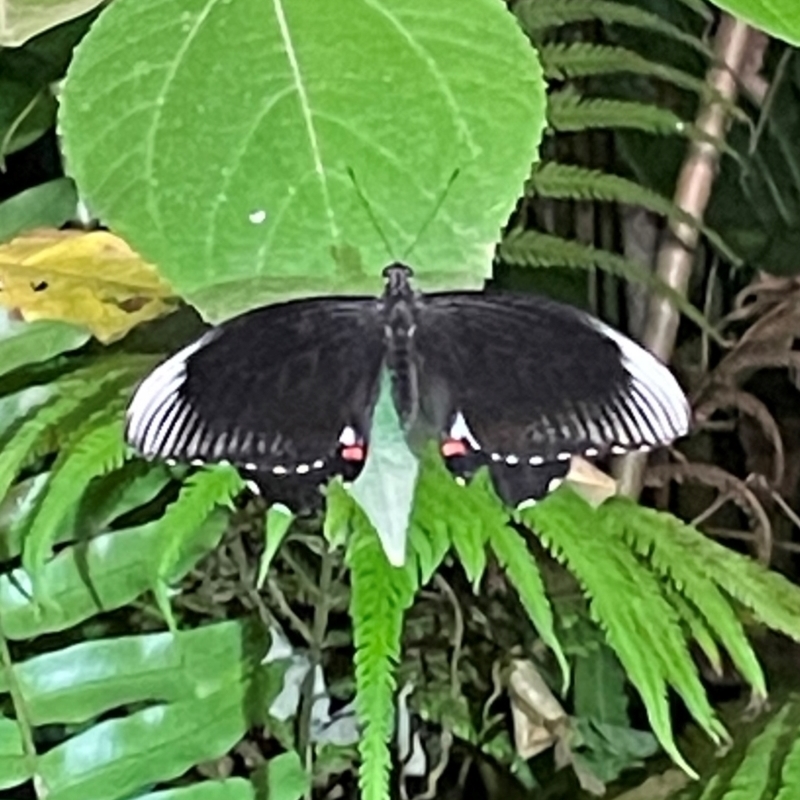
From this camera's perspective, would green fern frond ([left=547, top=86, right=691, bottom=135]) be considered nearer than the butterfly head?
No

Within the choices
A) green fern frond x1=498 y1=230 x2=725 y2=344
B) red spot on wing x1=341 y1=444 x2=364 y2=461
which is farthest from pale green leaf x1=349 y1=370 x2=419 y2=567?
green fern frond x1=498 y1=230 x2=725 y2=344

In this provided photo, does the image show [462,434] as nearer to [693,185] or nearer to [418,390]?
[418,390]

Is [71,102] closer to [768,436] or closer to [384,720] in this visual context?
[384,720]

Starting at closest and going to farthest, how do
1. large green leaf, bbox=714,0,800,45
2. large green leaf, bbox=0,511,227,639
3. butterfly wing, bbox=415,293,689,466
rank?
large green leaf, bbox=714,0,800,45 → butterfly wing, bbox=415,293,689,466 → large green leaf, bbox=0,511,227,639

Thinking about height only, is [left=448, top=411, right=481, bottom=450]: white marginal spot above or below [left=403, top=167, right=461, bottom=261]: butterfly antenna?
below

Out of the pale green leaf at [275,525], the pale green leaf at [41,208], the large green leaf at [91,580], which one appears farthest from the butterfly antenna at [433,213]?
the pale green leaf at [41,208]

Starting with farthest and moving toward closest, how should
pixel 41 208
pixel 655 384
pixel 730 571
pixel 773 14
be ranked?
pixel 41 208 → pixel 730 571 → pixel 655 384 → pixel 773 14

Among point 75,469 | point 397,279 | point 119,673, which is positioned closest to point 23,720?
point 119,673

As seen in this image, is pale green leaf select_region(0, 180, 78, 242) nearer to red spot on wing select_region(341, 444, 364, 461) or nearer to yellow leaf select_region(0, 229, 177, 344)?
yellow leaf select_region(0, 229, 177, 344)
